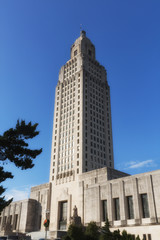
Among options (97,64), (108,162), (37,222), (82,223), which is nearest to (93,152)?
(108,162)

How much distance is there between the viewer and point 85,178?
62.6 metres

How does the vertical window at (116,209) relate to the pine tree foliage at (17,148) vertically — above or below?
below

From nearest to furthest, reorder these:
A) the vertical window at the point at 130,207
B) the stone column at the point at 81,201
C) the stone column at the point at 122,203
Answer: the stone column at the point at 122,203, the vertical window at the point at 130,207, the stone column at the point at 81,201

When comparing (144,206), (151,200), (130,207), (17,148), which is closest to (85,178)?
(130,207)

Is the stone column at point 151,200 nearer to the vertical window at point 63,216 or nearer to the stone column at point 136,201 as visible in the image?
the stone column at point 136,201

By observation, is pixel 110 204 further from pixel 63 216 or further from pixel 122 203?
pixel 63 216

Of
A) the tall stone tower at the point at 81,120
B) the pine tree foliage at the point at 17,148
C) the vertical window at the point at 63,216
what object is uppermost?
the tall stone tower at the point at 81,120

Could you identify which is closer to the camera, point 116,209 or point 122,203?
point 122,203

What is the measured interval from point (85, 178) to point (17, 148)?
34.0 m

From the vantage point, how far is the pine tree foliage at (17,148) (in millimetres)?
31672

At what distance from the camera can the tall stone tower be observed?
2749 inches

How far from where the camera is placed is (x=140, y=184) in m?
49.0

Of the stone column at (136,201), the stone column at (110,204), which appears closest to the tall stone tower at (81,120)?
the stone column at (110,204)

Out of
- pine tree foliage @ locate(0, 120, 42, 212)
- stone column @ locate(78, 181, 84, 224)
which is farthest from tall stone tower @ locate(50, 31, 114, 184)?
pine tree foliage @ locate(0, 120, 42, 212)
